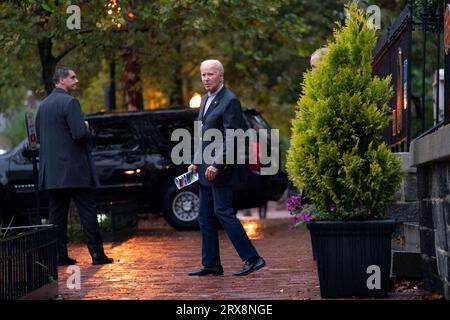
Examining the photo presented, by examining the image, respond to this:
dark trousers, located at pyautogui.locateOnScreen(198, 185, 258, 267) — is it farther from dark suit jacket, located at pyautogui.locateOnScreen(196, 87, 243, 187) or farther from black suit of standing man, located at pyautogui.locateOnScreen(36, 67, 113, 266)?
black suit of standing man, located at pyautogui.locateOnScreen(36, 67, 113, 266)

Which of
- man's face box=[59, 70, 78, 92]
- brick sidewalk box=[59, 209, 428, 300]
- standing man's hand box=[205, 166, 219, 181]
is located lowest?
brick sidewalk box=[59, 209, 428, 300]

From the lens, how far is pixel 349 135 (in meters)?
7.52

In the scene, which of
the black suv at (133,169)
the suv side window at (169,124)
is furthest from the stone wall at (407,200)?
the suv side window at (169,124)

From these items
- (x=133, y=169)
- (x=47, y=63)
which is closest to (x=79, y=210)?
(x=133, y=169)

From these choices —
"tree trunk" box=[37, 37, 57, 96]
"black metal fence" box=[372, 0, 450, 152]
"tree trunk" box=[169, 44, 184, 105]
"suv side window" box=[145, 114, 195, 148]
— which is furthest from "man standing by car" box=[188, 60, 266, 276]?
"tree trunk" box=[169, 44, 184, 105]

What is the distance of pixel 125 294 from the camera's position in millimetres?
8234

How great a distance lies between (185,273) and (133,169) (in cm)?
656

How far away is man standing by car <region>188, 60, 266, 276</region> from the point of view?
9.19 metres

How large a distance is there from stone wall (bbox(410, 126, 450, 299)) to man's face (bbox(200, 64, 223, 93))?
205cm

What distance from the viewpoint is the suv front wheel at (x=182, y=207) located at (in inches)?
640

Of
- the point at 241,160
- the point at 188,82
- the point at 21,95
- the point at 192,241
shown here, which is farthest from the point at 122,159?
the point at 21,95

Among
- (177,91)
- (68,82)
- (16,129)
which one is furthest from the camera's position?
(16,129)

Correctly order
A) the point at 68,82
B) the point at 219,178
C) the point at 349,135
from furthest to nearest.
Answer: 1. the point at 68,82
2. the point at 219,178
3. the point at 349,135

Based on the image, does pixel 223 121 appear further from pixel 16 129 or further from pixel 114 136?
pixel 16 129
